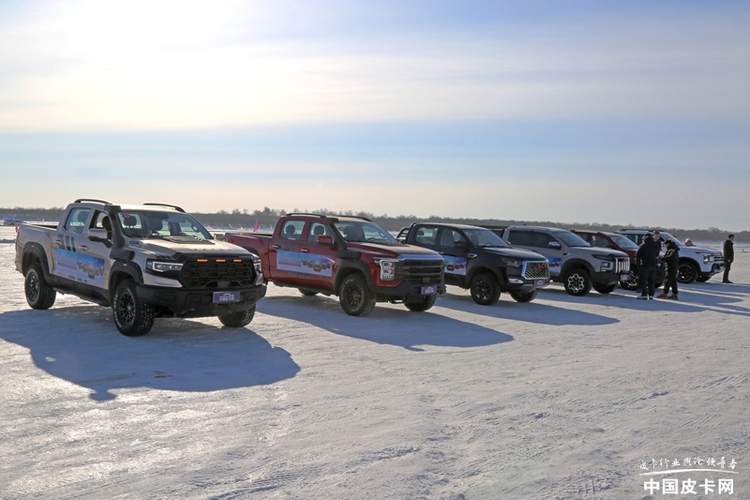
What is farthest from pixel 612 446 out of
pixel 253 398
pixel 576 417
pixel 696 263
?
pixel 696 263

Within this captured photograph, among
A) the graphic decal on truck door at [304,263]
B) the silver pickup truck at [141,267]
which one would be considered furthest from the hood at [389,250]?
the silver pickup truck at [141,267]

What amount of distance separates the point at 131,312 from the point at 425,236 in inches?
349

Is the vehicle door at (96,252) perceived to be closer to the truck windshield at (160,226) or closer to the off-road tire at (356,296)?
the truck windshield at (160,226)

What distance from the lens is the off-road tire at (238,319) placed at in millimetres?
12016

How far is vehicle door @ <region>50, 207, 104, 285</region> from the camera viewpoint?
12.1 meters

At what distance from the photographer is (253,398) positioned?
7.58 meters

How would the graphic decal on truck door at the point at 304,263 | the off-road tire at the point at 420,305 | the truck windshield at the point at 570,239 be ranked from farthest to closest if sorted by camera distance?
the truck windshield at the point at 570,239 → the off-road tire at the point at 420,305 → the graphic decal on truck door at the point at 304,263

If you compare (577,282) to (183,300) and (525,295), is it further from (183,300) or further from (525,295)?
(183,300)

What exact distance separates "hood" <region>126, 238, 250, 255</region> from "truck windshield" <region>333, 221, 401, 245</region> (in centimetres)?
353

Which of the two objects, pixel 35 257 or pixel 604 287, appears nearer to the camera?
pixel 35 257

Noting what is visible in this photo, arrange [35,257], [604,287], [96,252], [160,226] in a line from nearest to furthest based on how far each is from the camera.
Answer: [96,252] < [160,226] < [35,257] < [604,287]

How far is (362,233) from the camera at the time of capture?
50.2 ft

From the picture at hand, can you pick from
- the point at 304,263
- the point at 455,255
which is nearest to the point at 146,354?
the point at 304,263

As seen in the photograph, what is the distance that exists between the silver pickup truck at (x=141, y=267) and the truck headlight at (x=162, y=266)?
14 mm
